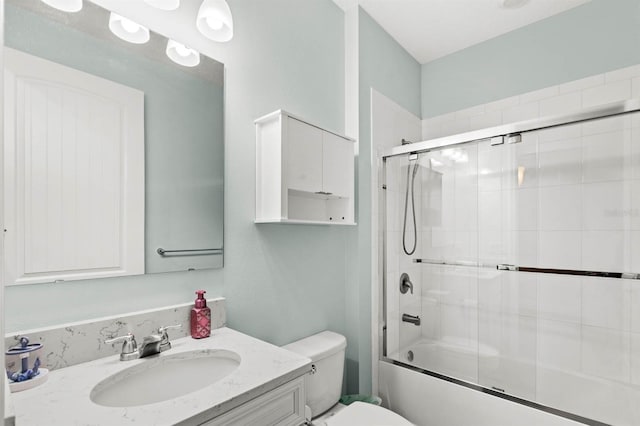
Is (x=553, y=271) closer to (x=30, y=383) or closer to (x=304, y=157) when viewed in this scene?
(x=304, y=157)

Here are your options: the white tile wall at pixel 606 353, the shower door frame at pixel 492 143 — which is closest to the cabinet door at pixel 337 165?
the shower door frame at pixel 492 143

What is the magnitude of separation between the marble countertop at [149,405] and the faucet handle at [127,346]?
0.02 m

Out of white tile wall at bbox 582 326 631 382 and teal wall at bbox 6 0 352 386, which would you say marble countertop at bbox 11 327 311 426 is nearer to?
teal wall at bbox 6 0 352 386

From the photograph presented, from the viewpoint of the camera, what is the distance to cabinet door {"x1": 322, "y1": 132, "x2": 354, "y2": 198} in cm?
174

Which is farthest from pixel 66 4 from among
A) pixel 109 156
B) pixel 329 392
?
pixel 329 392

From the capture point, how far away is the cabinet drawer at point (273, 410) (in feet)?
2.77

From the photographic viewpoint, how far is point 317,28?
195 centimetres

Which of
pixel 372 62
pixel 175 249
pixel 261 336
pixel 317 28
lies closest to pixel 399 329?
→ pixel 261 336

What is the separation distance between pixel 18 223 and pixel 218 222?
0.62 m

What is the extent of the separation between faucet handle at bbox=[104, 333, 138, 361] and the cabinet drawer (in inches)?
16.8

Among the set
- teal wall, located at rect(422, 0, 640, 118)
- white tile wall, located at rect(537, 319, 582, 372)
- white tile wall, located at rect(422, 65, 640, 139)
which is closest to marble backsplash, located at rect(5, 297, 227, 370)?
white tile wall, located at rect(537, 319, 582, 372)

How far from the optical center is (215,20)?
1286 mm

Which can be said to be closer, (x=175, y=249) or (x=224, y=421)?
(x=224, y=421)

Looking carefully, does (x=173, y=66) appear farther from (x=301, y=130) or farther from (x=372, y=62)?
(x=372, y=62)
